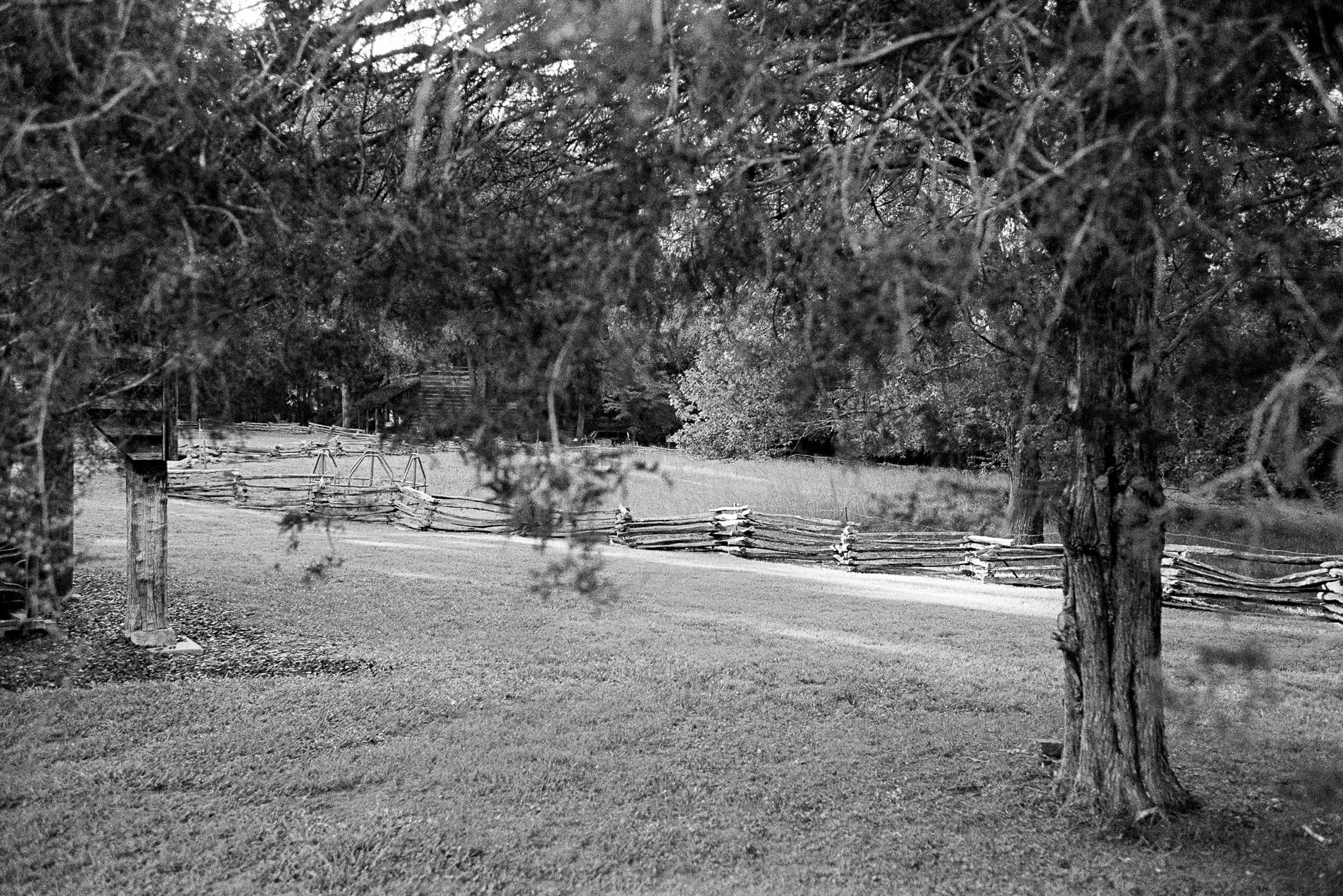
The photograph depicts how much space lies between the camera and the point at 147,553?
846 cm

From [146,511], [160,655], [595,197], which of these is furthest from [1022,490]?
[160,655]

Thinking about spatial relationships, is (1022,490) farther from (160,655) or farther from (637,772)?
(160,655)

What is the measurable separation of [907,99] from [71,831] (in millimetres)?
5391

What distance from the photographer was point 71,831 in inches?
199

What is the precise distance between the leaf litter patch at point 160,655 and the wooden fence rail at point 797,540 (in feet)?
4.93

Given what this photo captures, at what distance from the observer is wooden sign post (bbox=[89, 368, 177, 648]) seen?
8102mm

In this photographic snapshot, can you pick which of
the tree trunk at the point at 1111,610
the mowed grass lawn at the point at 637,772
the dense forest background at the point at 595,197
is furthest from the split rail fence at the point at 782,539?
the tree trunk at the point at 1111,610

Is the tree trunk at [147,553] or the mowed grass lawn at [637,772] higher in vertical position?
the tree trunk at [147,553]

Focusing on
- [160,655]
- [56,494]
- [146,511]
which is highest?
[56,494]

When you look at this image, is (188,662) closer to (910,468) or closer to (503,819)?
(503,819)

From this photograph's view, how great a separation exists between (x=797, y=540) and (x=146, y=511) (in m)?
12.8

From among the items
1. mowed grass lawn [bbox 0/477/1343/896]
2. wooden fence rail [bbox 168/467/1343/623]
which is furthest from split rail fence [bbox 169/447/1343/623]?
mowed grass lawn [bbox 0/477/1343/896]

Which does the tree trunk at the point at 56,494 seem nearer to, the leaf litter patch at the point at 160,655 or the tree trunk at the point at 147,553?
the leaf litter patch at the point at 160,655

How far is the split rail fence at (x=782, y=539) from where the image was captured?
40.9 ft
